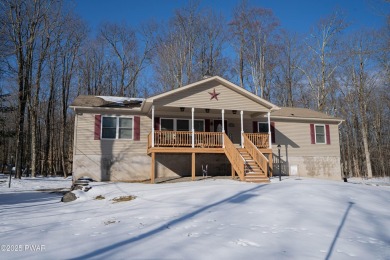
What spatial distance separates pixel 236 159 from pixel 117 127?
22.8ft

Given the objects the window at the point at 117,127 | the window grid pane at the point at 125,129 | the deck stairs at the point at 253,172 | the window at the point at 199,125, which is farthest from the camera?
the window at the point at 199,125

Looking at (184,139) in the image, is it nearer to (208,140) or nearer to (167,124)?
(208,140)

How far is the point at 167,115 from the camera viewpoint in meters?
17.0

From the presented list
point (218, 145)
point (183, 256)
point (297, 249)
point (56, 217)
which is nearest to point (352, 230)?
point (297, 249)

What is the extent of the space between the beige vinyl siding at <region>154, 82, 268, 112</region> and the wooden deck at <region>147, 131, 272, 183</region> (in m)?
1.53

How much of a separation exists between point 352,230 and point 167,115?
12.7m

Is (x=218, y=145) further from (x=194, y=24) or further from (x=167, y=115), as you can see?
(x=194, y=24)

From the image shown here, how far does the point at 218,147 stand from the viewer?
50.8 ft

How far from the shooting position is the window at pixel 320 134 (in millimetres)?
19938

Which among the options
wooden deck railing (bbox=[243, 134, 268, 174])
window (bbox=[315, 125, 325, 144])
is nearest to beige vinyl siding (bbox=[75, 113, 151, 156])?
wooden deck railing (bbox=[243, 134, 268, 174])

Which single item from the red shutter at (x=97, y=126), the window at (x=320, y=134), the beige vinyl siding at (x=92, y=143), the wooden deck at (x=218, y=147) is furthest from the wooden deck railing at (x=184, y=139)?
the window at (x=320, y=134)

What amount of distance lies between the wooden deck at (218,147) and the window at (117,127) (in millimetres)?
1796

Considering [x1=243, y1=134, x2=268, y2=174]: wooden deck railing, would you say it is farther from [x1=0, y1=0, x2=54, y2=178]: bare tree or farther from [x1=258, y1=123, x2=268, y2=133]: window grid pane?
[x1=0, y1=0, x2=54, y2=178]: bare tree

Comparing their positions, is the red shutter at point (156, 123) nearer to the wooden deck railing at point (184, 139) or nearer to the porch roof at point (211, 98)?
the porch roof at point (211, 98)
